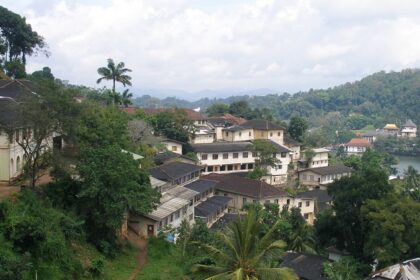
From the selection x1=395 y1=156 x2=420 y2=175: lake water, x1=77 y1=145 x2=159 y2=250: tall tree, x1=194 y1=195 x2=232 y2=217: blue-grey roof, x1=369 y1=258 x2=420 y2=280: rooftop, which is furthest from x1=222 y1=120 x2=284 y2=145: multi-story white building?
x1=395 y1=156 x2=420 y2=175: lake water

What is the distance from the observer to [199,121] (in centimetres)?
6612

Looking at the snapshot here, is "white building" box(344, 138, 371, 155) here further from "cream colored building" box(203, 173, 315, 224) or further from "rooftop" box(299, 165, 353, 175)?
"cream colored building" box(203, 173, 315, 224)

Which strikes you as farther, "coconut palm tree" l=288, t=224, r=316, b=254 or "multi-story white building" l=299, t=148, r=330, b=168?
"multi-story white building" l=299, t=148, r=330, b=168

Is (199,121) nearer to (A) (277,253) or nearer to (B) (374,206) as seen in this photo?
(B) (374,206)

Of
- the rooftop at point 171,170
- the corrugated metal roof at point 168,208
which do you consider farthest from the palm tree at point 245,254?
the rooftop at point 171,170

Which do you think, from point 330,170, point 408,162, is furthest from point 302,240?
point 408,162

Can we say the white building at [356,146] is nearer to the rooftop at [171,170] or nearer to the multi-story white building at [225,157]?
the multi-story white building at [225,157]

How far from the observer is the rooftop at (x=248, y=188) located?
1724 inches

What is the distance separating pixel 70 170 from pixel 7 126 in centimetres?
353

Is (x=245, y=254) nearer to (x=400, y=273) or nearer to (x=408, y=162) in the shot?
(x=400, y=273)

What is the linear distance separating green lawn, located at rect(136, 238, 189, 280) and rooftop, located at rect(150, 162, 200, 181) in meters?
11.5

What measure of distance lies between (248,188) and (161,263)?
21.4m

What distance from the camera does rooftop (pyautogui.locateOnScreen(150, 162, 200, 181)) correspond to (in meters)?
38.8

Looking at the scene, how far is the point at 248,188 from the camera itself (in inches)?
1767
